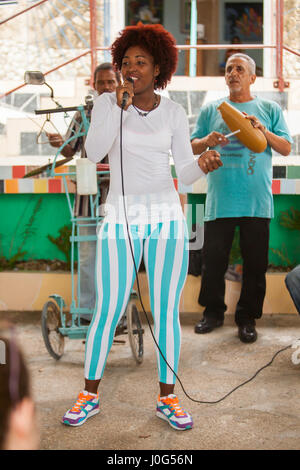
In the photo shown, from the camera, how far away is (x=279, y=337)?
3377 mm

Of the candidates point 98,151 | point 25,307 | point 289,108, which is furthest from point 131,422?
point 289,108

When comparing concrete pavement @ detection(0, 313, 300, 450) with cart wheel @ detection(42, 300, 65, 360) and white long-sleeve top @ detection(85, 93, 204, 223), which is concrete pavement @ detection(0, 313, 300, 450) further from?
white long-sleeve top @ detection(85, 93, 204, 223)

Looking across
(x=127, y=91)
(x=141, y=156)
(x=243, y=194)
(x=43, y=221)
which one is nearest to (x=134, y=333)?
(x=243, y=194)

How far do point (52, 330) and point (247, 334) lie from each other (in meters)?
1.13

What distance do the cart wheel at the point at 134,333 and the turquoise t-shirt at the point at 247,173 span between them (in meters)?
0.79

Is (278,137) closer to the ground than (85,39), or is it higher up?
closer to the ground

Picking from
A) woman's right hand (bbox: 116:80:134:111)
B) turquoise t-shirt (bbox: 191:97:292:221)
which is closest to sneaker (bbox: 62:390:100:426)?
woman's right hand (bbox: 116:80:134:111)

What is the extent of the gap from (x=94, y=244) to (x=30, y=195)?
1138 mm

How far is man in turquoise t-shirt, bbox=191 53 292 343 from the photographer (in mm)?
3195

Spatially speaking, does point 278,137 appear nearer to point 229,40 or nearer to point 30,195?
point 30,195

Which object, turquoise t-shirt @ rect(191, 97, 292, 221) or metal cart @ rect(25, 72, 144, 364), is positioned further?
turquoise t-shirt @ rect(191, 97, 292, 221)

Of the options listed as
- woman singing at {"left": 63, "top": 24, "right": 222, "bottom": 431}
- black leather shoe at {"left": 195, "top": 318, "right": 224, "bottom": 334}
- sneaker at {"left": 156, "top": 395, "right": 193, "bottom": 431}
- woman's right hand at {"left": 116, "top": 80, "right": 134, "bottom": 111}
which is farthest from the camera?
black leather shoe at {"left": 195, "top": 318, "right": 224, "bottom": 334}

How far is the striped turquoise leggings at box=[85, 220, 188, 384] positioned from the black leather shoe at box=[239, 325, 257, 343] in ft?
3.92

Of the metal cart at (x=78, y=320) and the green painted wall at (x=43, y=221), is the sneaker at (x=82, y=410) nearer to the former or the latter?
the metal cart at (x=78, y=320)
